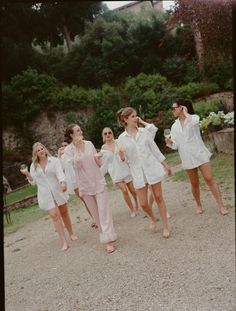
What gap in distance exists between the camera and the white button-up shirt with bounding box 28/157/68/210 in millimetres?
4453

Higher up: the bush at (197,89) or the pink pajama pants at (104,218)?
the bush at (197,89)

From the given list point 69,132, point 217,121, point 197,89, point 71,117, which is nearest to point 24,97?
point 71,117

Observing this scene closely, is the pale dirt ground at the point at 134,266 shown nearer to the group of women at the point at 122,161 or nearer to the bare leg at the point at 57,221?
the bare leg at the point at 57,221

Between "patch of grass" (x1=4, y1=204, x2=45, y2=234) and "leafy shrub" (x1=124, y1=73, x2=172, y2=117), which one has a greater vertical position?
"leafy shrub" (x1=124, y1=73, x2=172, y2=117)

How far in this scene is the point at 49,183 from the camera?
4.53 meters

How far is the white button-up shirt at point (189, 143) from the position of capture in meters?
4.33

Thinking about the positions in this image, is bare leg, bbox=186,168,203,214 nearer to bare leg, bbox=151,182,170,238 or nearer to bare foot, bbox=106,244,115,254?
bare leg, bbox=151,182,170,238

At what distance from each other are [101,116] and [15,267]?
3983 millimetres

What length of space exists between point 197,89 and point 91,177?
306cm

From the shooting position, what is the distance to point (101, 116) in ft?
26.0

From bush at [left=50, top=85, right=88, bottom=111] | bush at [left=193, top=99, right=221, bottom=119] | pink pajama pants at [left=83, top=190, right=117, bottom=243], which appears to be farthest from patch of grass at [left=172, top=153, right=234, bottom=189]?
bush at [left=50, top=85, right=88, bottom=111]

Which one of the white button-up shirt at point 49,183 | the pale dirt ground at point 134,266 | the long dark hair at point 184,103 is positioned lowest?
the pale dirt ground at point 134,266

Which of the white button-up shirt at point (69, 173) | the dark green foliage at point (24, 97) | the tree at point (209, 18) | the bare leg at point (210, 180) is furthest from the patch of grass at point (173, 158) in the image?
the dark green foliage at point (24, 97)

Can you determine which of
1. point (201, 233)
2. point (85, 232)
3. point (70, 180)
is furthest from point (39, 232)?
point (201, 233)
